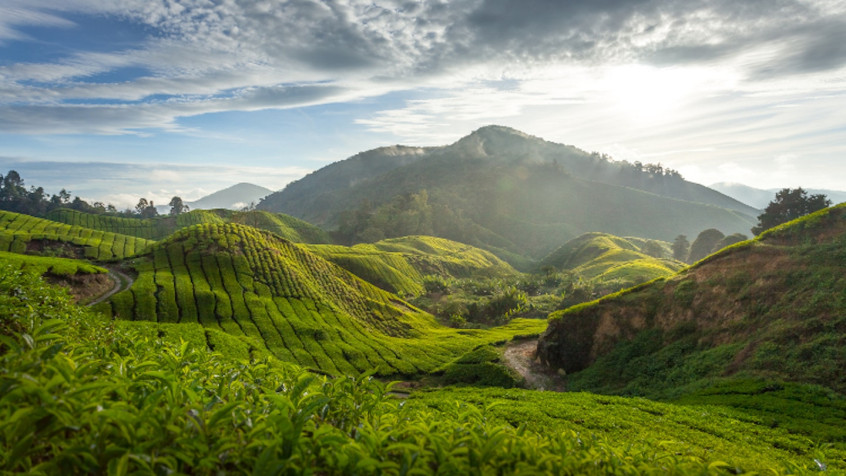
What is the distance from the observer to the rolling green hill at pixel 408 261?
90125 millimetres

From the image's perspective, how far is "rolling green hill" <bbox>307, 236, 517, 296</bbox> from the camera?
296 ft

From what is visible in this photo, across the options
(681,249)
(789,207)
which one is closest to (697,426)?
(789,207)

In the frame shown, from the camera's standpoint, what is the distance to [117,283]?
150 feet

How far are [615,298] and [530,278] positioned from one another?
70562 millimetres

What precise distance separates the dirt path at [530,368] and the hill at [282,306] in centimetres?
682

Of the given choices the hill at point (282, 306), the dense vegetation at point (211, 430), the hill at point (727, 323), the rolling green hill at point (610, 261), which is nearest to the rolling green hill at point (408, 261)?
the rolling green hill at point (610, 261)

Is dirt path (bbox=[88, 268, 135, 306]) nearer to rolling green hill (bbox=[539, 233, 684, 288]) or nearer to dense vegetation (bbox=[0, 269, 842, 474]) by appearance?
dense vegetation (bbox=[0, 269, 842, 474])

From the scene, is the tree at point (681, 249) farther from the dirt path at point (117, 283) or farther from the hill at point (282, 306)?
the dirt path at point (117, 283)

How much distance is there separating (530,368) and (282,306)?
97.1 feet

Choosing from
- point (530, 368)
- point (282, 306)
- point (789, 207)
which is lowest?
point (530, 368)

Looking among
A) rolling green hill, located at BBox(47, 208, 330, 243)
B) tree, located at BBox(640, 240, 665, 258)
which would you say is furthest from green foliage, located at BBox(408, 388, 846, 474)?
tree, located at BBox(640, 240, 665, 258)

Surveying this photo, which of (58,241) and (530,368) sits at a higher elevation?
(58,241)

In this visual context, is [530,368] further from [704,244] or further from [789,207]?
[704,244]

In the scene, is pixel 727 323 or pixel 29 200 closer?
pixel 727 323
